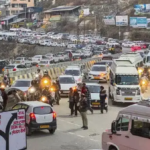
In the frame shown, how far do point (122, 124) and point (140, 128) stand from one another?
31.9 inches

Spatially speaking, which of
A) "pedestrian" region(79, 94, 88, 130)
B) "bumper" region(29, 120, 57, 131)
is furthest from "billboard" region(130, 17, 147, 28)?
"bumper" region(29, 120, 57, 131)

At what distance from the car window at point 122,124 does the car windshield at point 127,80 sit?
14.1 m

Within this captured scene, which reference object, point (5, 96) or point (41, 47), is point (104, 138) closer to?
point (5, 96)

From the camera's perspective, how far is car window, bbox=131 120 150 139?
425 inches

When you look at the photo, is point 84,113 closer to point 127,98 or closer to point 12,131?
point 127,98

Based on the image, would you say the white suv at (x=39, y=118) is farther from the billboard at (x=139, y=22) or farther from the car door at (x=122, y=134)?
the billboard at (x=139, y=22)

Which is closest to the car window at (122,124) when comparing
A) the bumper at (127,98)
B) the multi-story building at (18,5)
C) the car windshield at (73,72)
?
the bumper at (127,98)

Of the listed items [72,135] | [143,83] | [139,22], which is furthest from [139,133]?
[139,22]

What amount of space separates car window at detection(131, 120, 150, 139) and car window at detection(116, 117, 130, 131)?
0.89 feet

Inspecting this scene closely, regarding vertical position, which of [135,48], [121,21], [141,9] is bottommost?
[135,48]

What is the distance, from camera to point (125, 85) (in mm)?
25703

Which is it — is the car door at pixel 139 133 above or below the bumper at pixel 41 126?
above

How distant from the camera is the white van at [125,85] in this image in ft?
82.4

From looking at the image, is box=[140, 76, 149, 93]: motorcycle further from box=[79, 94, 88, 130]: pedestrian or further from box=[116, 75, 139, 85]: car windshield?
box=[79, 94, 88, 130]: pedestrian
